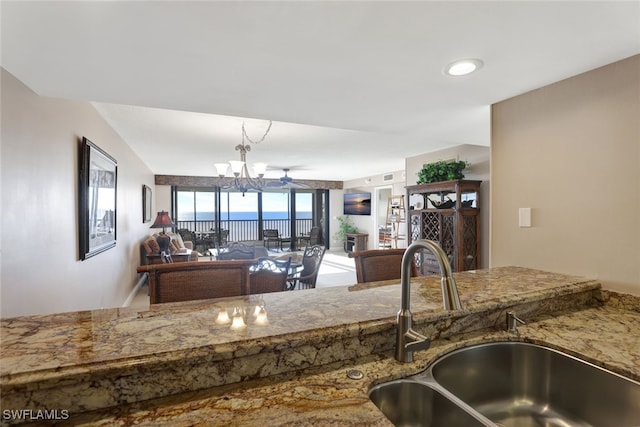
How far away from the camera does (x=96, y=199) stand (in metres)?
2.73

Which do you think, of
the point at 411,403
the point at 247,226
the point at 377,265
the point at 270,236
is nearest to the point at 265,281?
the point at 377,265

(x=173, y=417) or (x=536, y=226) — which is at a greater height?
(x=536, y=226)

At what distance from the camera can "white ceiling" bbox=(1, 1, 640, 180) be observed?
115 centimetres

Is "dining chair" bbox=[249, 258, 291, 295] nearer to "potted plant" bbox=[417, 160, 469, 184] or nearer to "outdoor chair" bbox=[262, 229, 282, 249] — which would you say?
"potted plant" bbox=[417, 160, 469, 184]

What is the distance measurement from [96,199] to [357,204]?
280 inches

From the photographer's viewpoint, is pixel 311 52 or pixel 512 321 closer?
pixel 512 321

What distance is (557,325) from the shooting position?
53.9 inches

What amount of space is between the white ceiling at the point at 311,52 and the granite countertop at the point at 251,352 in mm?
1129

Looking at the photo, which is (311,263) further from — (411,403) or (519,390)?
(411,403)

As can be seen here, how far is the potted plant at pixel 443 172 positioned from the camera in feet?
12.9

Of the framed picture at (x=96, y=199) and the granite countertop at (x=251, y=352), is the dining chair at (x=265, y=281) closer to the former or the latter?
the granite countertop at (x=251, y=352)

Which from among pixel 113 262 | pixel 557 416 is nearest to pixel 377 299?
pixel 557 416

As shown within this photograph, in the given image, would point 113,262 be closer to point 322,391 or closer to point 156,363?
point 156,363

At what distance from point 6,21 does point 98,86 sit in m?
0.61
